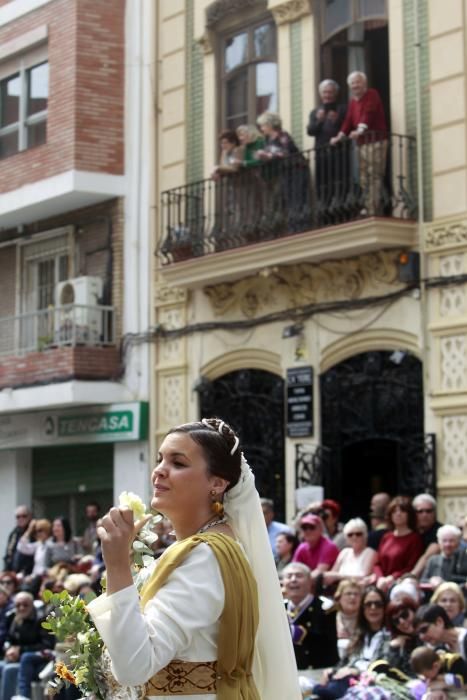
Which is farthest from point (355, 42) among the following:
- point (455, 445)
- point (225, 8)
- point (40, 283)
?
point (40, 283)

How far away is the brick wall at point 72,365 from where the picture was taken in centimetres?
1886

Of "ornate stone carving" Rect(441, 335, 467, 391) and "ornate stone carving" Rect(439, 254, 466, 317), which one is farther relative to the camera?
"ornate stone carving" Rect(439, 254, 466, 317)

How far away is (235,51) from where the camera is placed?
18.4 meters

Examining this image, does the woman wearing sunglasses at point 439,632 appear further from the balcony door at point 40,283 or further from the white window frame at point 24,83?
the white window frame at point 24,83

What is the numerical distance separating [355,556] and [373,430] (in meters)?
3.28

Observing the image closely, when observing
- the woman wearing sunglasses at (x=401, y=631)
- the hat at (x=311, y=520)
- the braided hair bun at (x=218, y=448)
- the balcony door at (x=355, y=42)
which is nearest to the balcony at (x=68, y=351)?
the balcony door at (x=355, y=42)

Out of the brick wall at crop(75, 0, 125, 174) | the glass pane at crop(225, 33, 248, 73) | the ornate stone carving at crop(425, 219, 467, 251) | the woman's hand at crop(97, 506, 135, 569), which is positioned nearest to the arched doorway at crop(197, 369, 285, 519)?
the ornate stone carving at crop(425, 219, 467, 251)

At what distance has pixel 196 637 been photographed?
14.0ft

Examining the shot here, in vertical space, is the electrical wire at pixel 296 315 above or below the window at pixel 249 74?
below

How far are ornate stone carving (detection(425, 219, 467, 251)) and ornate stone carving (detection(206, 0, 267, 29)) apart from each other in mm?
4437

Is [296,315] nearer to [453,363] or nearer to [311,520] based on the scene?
[453,363]

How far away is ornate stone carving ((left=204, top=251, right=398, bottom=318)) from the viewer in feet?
51.5

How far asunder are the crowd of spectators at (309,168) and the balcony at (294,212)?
0.04 ft

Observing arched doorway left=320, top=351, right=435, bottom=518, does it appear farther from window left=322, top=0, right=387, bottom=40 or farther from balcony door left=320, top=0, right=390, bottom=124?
window left=322, top=0, right=387, bottom=40
